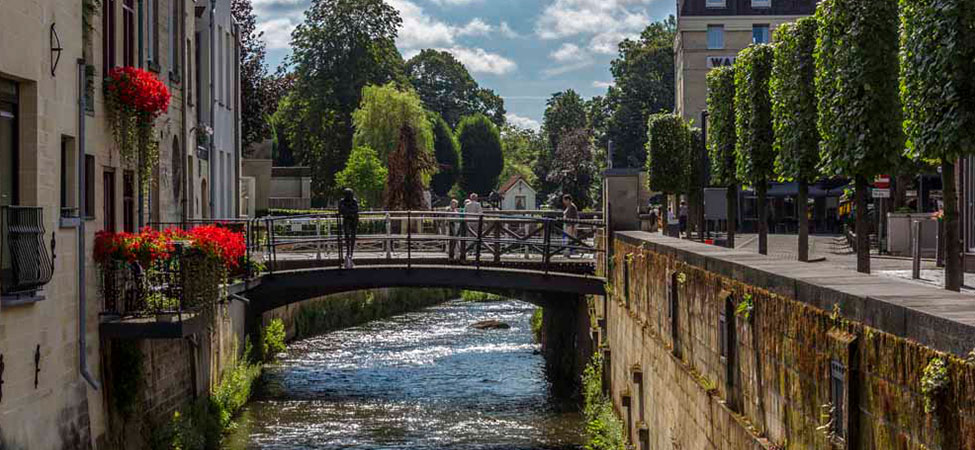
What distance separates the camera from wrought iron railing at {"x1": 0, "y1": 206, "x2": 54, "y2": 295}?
36.8ft

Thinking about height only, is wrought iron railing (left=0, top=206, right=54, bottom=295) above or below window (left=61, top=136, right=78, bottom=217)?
below

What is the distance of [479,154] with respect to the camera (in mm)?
103125

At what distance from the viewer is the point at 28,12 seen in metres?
11.8

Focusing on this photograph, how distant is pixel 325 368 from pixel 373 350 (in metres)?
3.60

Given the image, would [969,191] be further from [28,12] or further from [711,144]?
[28,12]

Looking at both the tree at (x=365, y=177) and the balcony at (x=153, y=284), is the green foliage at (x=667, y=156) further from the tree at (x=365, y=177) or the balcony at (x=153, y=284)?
the tree at (x=365, y=177)

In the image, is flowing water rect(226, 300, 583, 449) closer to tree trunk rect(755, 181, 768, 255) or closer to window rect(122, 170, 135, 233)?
window rect(122, 170, 135, 233)

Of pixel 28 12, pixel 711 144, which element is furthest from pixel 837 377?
pixel 711 144

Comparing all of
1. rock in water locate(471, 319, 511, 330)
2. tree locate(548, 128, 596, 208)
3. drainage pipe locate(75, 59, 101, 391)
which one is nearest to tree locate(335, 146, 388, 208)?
rock in water locate(471, 319, 511, 330)

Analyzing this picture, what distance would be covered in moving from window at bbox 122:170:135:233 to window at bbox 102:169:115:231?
0.63 m

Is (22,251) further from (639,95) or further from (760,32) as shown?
(639,95)

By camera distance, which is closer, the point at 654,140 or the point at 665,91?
the point at 654,140

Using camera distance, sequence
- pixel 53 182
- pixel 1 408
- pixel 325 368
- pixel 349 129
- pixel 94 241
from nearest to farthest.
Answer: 1. pixel 1 408
2. pixel 53 182
3. pixel 94 241
4. pixel 325 368
5. pixel 349 129

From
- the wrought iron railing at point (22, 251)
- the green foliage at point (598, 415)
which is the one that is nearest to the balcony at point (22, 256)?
the wrought iron railing at point (22, 251)
